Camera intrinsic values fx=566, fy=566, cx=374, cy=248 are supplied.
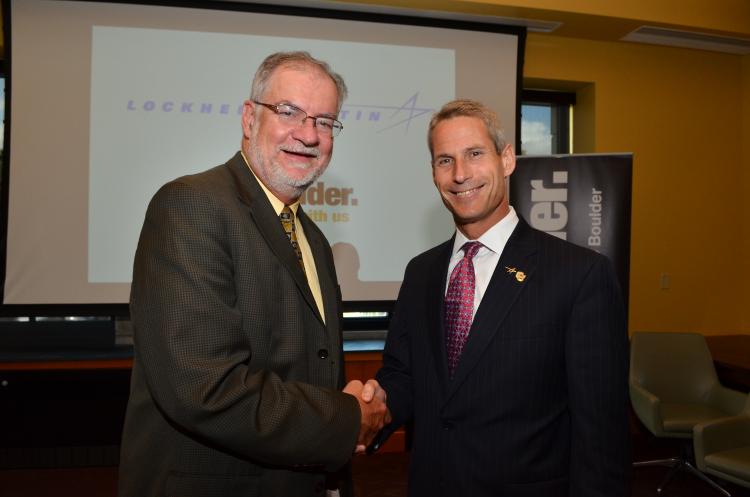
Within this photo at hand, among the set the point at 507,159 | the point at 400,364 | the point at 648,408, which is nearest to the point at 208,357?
the point at 400,364

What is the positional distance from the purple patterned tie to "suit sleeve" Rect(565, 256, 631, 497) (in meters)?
0.30

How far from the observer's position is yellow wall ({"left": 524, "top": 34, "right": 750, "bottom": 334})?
16.2 feet

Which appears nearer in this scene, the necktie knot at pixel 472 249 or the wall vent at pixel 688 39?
the necktie knot at pixel 472 249

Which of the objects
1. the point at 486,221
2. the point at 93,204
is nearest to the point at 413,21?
the point at 93,204

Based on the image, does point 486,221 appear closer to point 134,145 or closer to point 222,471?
point 222,471

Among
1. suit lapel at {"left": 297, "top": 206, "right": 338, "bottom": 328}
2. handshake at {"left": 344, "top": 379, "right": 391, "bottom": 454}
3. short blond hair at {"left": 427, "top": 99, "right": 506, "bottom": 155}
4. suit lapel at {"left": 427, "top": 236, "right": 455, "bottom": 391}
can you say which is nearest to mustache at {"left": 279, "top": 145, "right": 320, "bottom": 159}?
suit lapel at {"left": 297, "top": 206, "right": 338, "bottom": 328}

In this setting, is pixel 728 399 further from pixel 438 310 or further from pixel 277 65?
pixel 277 65

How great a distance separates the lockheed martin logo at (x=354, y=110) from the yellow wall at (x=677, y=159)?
1.25 metres

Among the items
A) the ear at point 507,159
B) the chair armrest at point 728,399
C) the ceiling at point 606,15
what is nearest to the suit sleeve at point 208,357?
the ear at point 507,159

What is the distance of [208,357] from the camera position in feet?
4.17

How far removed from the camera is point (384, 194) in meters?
4.32

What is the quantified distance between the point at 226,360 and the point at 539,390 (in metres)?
0.85

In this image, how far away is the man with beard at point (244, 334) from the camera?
127 centimetres

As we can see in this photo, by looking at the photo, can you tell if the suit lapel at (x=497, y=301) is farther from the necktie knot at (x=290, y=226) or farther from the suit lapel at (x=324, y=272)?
the necktie knot at (x=290, y=226)
